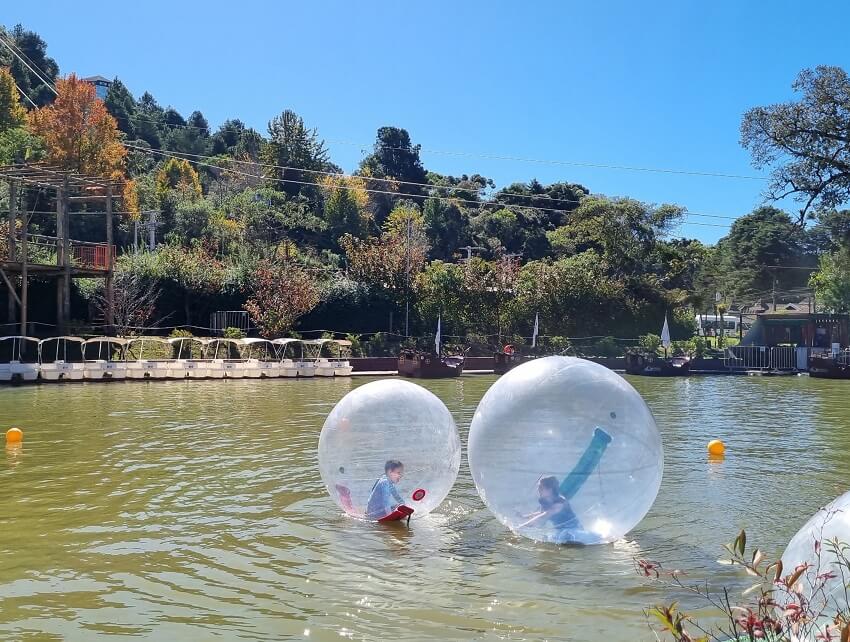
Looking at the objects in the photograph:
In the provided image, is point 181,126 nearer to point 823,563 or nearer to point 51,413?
point 51,413

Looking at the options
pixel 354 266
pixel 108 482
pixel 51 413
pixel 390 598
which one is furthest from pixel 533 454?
pixel 354 266

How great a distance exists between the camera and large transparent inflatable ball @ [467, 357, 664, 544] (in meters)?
7.93

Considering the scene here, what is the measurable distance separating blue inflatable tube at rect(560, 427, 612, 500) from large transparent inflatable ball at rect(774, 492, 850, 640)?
3257 millimetres

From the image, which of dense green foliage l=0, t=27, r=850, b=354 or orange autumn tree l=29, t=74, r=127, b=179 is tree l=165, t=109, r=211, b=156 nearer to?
dense green foliage l=0, t=27, r=850, b=354

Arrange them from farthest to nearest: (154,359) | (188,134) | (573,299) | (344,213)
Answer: (188,134) < (344,213) < (573,299) < (154,359)

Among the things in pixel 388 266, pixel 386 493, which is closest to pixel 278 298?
pixel 388 266

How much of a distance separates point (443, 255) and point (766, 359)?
35.5m

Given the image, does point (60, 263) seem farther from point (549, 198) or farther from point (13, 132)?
point (549, 198)

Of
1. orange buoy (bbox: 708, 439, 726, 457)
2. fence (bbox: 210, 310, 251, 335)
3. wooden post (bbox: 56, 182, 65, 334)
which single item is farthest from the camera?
fence (bbox: 210, 310, 251, 335)

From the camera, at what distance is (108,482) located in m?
12.1

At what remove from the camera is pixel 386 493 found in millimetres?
9430

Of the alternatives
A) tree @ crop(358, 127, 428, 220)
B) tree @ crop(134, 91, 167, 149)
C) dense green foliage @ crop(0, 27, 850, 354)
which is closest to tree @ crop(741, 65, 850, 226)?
dense green foliage @ crop(0, 27, 850, 354)

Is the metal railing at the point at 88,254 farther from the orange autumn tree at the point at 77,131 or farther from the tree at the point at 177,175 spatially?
the tree at the point at 177,175

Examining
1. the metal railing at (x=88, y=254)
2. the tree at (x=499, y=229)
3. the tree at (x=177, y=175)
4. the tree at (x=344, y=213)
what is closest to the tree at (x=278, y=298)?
the metal railing at (x=88, y=254)
